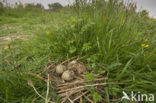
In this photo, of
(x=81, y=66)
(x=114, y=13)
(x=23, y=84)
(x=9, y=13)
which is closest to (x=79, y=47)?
(x=81, y=66)

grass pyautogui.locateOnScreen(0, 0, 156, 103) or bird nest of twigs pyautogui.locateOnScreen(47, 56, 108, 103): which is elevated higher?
grass pyautogui.locateOnScreen(0, 0, 156, 103)

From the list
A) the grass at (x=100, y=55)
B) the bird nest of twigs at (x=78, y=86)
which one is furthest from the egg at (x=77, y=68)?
the grass at (x=100, y=55)

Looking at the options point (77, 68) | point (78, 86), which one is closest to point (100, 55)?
point (77, 68)

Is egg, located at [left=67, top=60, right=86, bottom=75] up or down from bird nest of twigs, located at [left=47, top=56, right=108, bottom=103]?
up

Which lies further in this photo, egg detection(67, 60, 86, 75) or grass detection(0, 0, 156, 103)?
egg detection(67, 60, 86, 75)

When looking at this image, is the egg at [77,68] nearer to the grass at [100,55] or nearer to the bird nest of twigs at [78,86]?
the bird nest of twigs at [78,86]

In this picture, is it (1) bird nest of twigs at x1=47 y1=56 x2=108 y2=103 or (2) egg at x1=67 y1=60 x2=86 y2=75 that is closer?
(1) bird nest of twigs at x1=47 y1=56 x2=108 y2=103

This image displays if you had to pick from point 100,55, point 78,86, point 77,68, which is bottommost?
point 78,86

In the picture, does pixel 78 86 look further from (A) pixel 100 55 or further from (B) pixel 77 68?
(A) pixel 100 55

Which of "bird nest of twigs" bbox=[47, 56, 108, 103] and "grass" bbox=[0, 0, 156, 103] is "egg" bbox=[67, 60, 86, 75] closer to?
"bird nest of twigs" bbox=[47, 56, 108, 103]

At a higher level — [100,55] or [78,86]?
[100,55]

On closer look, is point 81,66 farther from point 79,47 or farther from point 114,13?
point 114,13

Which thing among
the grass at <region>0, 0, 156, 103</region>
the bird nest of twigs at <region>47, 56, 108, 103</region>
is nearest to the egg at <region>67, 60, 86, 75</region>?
the bird nest of twigs at <region>47, 56, 108, 103</region>

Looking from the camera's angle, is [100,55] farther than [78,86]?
Yes
